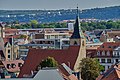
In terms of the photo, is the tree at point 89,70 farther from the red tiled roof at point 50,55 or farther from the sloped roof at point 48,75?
the sloped roof at point 48,75

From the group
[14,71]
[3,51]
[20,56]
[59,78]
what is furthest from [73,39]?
[59,78]

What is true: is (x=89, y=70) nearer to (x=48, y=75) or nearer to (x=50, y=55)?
(x=50, y=55)

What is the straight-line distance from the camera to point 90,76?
164 ft

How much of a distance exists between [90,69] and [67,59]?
7.18m

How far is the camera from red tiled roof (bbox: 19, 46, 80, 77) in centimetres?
5781

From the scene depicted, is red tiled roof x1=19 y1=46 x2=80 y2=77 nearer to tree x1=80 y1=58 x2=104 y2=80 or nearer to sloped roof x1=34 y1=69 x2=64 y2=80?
tree x1=80 y1=58 x2=104 y2=80

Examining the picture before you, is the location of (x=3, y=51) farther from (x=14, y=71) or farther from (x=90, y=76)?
(x=90, y=76)

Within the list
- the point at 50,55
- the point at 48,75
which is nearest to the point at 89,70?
the point at 50,55

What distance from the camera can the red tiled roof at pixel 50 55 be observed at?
5781 cm

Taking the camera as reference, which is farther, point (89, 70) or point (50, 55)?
point (50, 55)

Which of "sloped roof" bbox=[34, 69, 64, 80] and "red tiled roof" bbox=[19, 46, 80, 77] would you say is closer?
"sloped roof" bbox=[34, 69, 64, 80]

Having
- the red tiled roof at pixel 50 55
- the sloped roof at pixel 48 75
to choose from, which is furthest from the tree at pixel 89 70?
the sloped roof at pixel 48 75

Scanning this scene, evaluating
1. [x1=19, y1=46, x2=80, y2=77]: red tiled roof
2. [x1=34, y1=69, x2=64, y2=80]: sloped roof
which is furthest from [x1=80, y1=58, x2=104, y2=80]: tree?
[x1=34, y1=69, x2=64, y2=80]: sloped roof

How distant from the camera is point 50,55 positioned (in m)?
59.4
